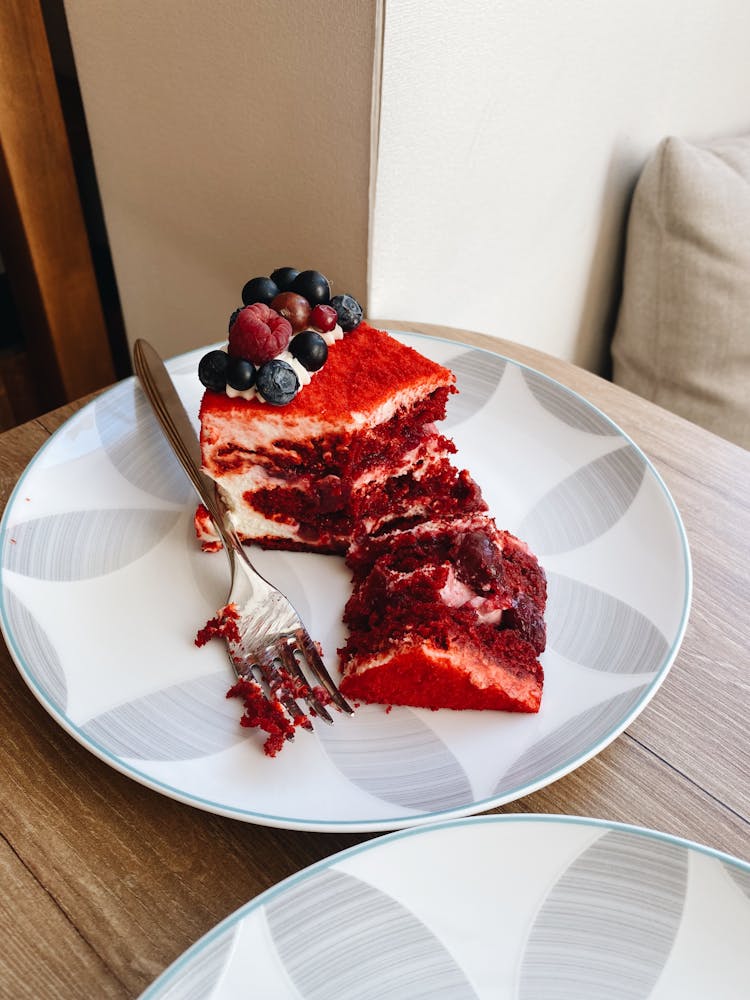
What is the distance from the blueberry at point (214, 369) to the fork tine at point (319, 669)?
35 centimetres

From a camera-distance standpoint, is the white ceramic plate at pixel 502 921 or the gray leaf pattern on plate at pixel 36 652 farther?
the gray leaf pattern on plate at pixel 36 652

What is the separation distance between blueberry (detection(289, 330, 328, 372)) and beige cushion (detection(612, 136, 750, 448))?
1003 millimetres

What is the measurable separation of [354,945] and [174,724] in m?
0.32

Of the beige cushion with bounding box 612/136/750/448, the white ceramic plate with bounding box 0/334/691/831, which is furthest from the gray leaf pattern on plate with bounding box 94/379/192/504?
the beige cushion with bounding box 612/136/750/448

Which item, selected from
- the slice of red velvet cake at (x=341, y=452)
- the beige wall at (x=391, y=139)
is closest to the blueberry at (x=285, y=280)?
the slice of red velvet cake at (x=341, y=452)

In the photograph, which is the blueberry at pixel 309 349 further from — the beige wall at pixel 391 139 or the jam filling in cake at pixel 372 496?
the beige wall at pixel 391 139

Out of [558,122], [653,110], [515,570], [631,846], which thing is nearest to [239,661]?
[515,570]

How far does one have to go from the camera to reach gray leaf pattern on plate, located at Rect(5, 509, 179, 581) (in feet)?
3.38

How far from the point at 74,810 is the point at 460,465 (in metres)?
0.72

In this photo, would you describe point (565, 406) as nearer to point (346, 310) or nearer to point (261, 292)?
point (346, 310)

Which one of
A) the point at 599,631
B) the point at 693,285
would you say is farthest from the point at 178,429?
the point at 693,285

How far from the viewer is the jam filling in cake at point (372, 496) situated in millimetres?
919

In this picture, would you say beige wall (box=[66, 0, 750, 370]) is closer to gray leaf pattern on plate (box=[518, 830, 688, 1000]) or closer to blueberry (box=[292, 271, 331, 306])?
blueberry (box=[292, 271, 331, 306])

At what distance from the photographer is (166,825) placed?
0.78 meters
